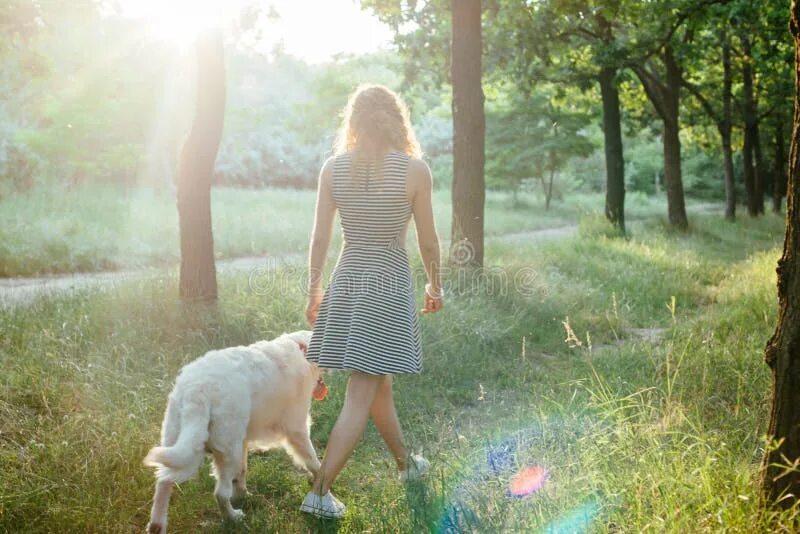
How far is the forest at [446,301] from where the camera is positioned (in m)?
3.58

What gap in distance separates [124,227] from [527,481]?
1335 cm

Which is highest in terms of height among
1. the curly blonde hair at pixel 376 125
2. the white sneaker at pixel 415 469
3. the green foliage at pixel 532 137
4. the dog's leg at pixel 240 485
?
the green foliage at pixel 532 137

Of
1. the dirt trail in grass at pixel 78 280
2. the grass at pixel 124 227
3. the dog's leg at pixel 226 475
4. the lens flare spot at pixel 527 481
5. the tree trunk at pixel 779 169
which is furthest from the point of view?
the tree trunk at pixel 779 169

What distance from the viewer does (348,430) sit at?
411 centimetres

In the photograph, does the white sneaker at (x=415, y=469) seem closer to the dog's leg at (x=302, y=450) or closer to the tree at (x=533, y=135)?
the dog's leg at (x=302, y=450)

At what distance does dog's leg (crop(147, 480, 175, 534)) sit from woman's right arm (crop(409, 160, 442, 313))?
1.75 m

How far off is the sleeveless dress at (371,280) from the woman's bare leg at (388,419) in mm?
252

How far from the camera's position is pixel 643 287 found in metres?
10.9

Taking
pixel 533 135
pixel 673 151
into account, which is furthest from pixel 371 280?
pixel 533 135

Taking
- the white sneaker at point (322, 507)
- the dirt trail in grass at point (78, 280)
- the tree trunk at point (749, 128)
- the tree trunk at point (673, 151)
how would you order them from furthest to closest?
the tree trunk at point (749, 128), the tree trunk at point (673, 151), the dirt trail in grass at point (78, 280), the white sneaker at point (322, 507)

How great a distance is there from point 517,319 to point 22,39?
7261mm

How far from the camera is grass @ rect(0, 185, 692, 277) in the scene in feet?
40.3

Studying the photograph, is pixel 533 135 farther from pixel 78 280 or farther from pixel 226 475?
pixel 226 475

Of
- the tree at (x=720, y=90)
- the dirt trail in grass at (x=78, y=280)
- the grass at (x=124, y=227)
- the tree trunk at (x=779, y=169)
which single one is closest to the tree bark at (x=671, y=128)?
the tree at (x=720, y=90)
